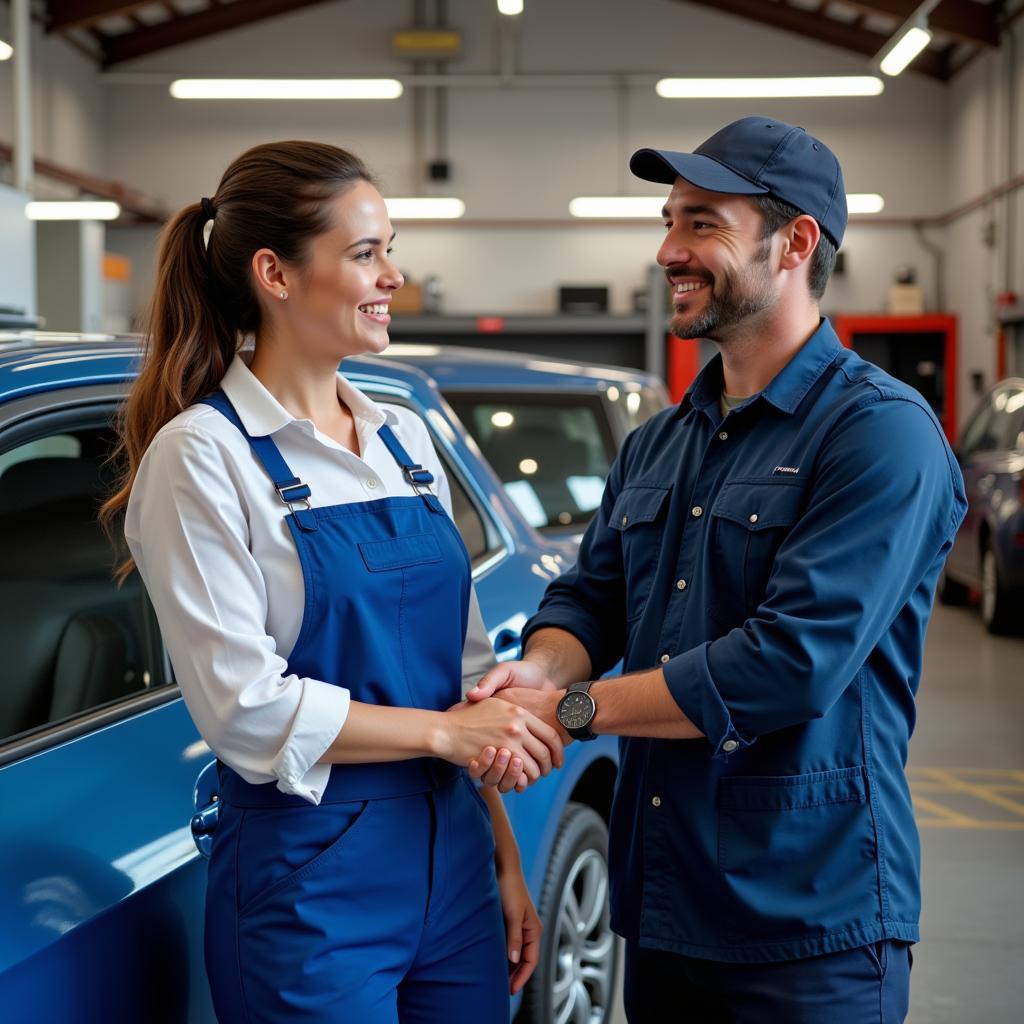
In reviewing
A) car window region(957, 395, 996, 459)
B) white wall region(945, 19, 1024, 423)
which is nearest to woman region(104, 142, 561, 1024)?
car window region(957, 395, 996, 459)

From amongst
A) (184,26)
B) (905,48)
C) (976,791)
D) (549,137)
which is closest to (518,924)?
(976,791)

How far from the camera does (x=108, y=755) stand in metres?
1.68

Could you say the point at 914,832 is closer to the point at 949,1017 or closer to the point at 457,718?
the point at 457,718

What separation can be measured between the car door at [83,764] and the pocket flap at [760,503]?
2.62 feet

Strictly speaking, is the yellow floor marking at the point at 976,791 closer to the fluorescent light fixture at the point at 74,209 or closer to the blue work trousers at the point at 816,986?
the blue work trousers at the point at 816,986

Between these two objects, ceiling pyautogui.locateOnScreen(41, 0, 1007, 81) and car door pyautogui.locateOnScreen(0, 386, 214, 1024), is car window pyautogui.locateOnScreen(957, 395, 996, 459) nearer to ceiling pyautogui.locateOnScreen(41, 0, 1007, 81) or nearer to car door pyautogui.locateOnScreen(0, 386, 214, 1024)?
car door pyautogui.locateOnScreen(0, 386, 214, 1024)

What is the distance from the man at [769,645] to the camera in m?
1.60

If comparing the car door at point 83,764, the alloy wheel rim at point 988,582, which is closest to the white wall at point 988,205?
the alloy wheel rim at point 988,582

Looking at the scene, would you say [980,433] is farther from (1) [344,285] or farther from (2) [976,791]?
(1) [344,285]

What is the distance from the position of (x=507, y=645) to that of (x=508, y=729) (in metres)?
0.80

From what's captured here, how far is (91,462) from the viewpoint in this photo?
2223 millimetres

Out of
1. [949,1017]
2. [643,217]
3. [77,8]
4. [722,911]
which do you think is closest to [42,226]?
[949,1017]

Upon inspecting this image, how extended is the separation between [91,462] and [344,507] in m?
0.78

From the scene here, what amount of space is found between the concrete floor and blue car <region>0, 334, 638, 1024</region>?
0.74 meters
